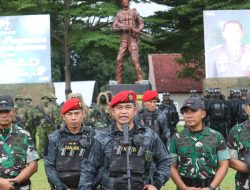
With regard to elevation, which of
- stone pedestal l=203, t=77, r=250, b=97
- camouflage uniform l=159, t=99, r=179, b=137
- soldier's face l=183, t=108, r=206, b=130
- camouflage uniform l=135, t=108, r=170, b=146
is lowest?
camouflage uniform l=159, t=99, r=179, b=137

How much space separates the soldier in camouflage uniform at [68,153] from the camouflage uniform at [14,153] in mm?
349

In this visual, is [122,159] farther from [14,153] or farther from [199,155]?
[14,153]

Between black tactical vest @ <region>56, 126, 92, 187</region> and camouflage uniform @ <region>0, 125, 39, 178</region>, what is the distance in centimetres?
36

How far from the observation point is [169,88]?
45.9 meters

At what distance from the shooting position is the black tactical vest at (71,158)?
5.67m

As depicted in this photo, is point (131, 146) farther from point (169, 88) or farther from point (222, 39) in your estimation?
point (169, 88)

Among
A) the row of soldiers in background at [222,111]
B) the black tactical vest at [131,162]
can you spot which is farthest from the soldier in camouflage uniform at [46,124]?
the black tactical vest at [131,162]

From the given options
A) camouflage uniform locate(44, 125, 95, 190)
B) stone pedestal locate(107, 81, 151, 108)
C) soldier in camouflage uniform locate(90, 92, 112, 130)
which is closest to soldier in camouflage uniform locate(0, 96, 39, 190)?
camouflage uniform locate(44, 125, 95, 190)

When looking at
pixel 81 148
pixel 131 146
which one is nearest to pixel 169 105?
pixel 81 148

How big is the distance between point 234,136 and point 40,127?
908 cm

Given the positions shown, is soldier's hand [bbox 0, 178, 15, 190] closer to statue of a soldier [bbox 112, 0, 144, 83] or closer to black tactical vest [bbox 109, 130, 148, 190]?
black tactical vest [bbox 109, 130, 148, 190]

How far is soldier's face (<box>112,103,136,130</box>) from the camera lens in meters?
4.49

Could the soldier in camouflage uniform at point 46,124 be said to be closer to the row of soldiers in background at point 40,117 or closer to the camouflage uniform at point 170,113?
the row of soldiers in background at point 40,117

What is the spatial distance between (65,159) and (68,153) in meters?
0.06
